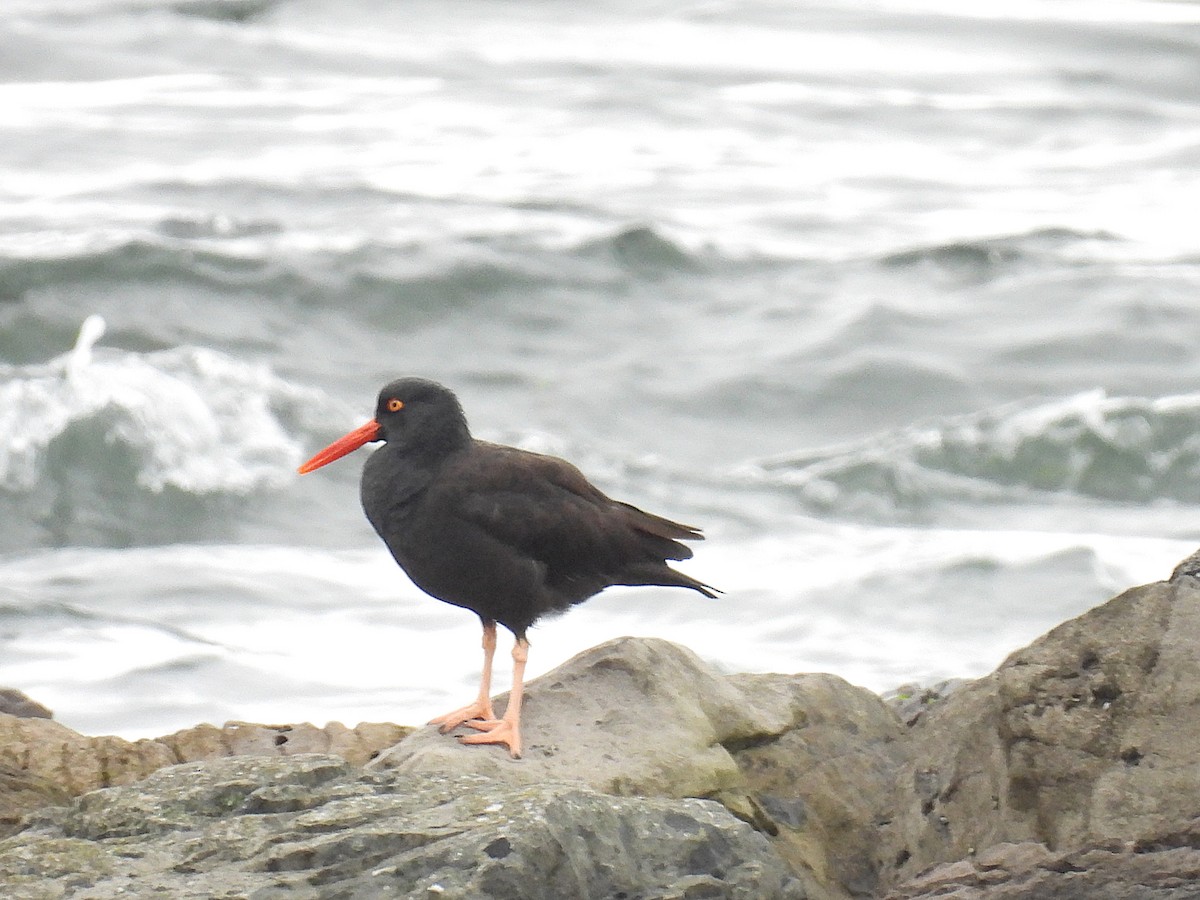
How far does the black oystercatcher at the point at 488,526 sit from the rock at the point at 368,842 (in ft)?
4.05

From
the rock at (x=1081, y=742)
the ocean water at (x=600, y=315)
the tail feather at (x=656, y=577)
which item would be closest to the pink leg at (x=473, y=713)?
the tail feather at (x=656, y=577)

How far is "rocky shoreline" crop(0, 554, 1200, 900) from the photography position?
3.91 m

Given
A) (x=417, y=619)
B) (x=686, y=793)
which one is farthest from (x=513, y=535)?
(x=417, y=619)

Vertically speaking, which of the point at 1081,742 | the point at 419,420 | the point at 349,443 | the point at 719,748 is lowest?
the point at 719,748

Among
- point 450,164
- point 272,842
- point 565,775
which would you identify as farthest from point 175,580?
point 450,164

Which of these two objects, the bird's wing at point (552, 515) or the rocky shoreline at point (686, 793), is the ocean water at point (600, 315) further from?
the rocky shoreline at point (686, 793)

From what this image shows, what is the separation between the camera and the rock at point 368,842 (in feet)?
12.5

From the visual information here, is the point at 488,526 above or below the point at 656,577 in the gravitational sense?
above

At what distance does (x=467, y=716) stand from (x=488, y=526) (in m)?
0.56

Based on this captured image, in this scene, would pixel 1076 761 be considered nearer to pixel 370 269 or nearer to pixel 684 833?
pixel 684 833

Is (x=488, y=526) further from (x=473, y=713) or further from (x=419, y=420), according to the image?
(x=473, y=713)

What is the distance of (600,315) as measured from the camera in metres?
15.8

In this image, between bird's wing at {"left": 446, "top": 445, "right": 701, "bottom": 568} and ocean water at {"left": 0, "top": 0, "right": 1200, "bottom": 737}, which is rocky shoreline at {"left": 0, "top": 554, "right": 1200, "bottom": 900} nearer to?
bird's wing at {"left": 446, "top": 445, "right": 701, "bottom": 568}

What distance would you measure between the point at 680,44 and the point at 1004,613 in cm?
1491
